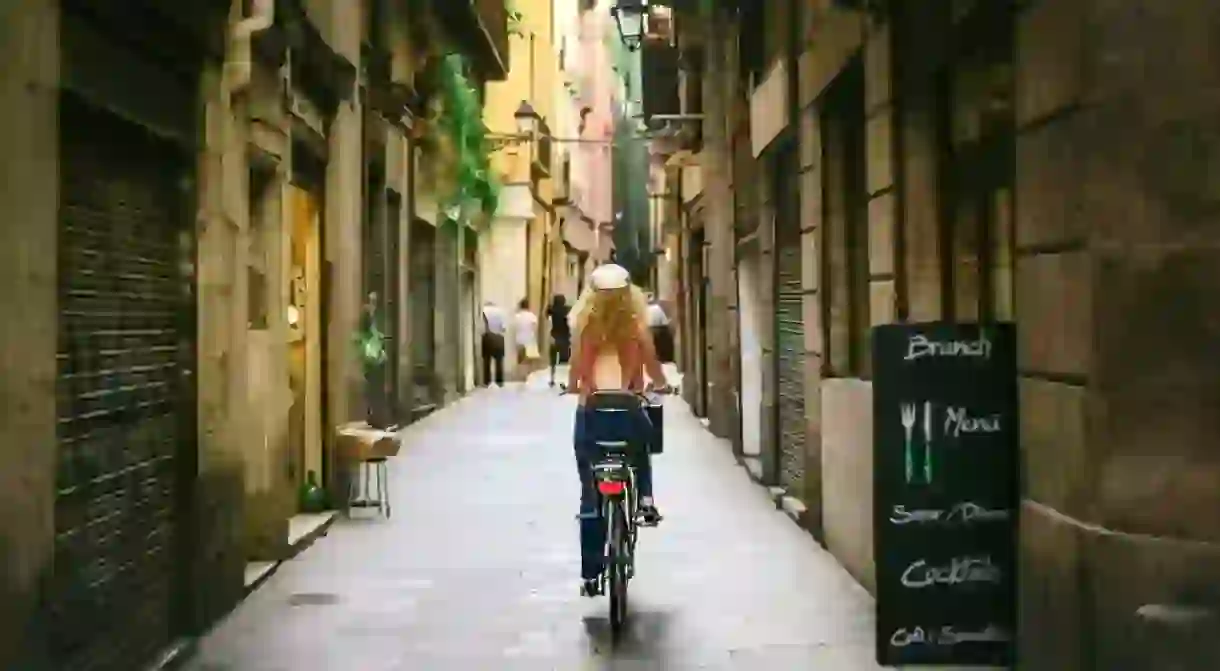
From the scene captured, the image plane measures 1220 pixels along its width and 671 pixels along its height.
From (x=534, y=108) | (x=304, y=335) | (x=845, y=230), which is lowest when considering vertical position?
(x=304, y=335)

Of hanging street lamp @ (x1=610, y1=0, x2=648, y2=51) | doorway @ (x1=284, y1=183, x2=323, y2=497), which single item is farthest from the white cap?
hanging street lamp @ (x1=610, y1=0, x2=648, y2=51)

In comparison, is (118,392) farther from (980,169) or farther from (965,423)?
(980,169)

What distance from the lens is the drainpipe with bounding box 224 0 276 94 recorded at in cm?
924

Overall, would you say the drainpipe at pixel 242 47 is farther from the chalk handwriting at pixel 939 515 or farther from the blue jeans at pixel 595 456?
the chalk handwriting at pixel 939 515

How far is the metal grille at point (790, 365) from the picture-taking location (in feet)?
44.2

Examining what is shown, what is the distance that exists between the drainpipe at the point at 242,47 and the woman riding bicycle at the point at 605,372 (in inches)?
86.5

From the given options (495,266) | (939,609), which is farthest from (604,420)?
(495,266)

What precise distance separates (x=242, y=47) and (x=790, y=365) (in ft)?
20.5

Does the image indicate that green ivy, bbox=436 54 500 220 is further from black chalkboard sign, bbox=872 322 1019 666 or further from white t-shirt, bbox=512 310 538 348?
black chalkboard sign, bbox=872 322 1019 666

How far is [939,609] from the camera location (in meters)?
6.26

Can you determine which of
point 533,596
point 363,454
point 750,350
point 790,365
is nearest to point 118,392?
point 533,596

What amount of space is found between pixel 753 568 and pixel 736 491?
14.7ft

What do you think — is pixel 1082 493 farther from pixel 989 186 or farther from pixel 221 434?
pixel 221 434

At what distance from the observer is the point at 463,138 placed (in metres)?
27.7
